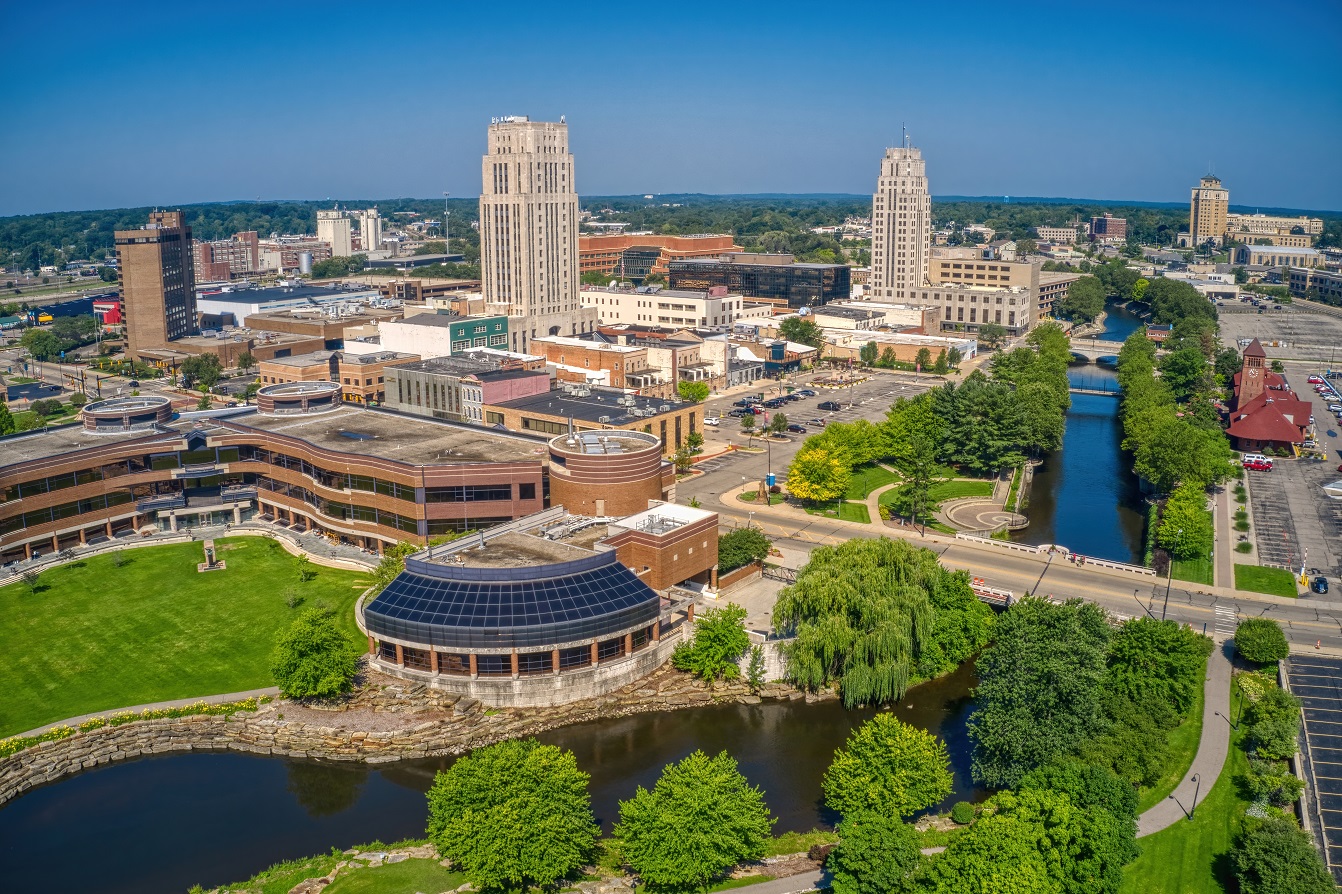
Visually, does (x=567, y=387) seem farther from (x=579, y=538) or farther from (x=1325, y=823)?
(x=1325, y=823)

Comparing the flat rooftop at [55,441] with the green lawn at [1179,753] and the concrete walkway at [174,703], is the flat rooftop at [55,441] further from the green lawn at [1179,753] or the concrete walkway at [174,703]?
the green lawn at [1179,753]

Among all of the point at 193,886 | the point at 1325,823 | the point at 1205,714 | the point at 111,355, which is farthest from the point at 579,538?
the point at 111,355

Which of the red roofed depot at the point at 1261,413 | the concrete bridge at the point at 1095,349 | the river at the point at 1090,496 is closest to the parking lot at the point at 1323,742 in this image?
the river at the point at 1090,496

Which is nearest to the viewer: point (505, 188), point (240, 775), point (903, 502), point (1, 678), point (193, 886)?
point (193, 886)

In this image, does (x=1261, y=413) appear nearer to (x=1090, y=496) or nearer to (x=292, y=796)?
(x=1090, y=496)

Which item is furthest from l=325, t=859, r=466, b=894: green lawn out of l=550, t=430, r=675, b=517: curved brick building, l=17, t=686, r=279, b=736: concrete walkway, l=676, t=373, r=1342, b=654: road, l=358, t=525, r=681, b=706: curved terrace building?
l=676, t=373, r=1342, b=654: road
